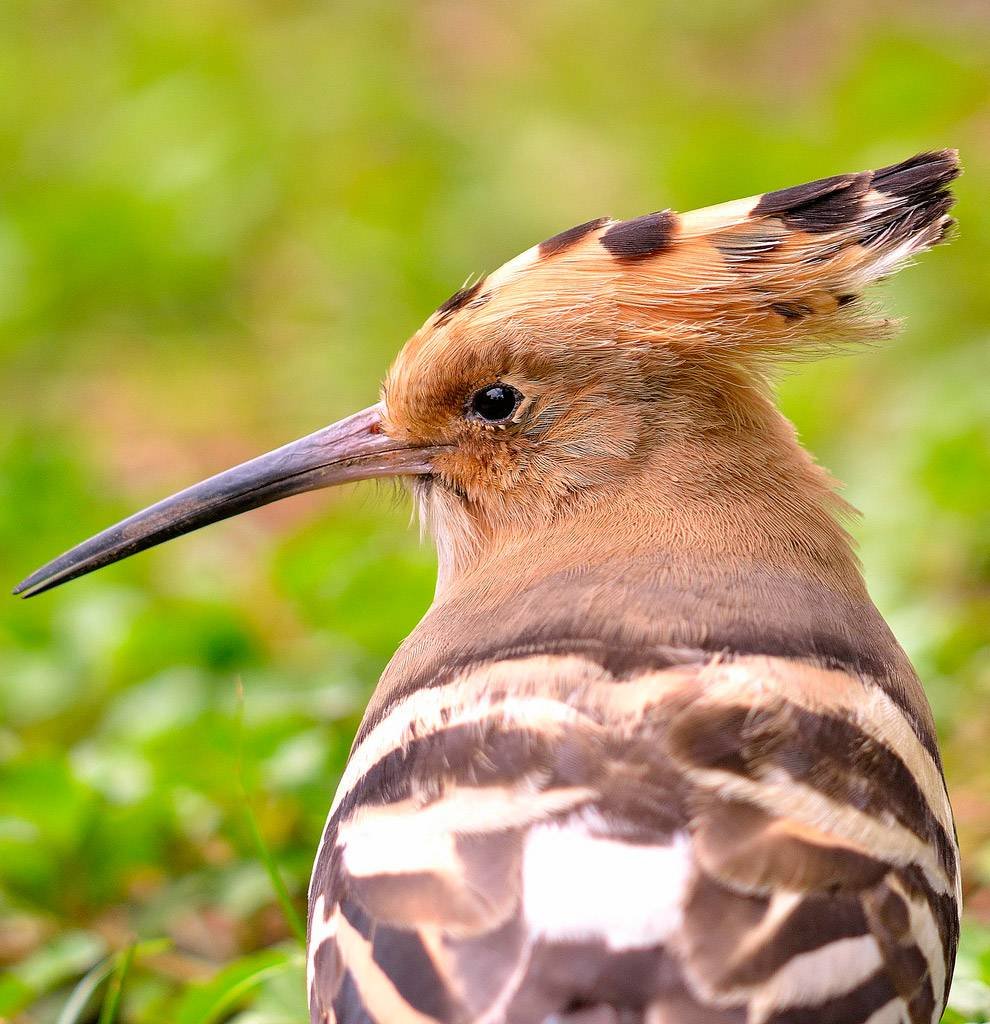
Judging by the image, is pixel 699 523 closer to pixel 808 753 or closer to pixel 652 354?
pixel 652 354

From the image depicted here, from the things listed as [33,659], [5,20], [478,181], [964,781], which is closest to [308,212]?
[478,181]

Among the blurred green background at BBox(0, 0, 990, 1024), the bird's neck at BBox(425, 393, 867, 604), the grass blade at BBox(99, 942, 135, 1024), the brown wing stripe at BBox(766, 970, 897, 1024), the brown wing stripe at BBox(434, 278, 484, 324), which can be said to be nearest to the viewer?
the brown wing stripe at BBox(766, 970, 897, 1024)

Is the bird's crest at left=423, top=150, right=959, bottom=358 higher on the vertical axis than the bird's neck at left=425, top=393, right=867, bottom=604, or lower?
higher

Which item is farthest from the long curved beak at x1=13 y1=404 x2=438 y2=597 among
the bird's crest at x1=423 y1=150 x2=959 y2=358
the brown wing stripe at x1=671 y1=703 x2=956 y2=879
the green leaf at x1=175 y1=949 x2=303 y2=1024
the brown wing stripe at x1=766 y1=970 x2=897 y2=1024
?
the brown wing stripe at x1=766 y1=970 x2=897 y2=1024

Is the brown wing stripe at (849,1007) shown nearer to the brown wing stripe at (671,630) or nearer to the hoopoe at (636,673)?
the hoopoe at (636,673)

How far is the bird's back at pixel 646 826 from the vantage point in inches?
55.3

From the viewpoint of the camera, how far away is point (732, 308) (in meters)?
1.95

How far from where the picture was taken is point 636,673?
5.29 ft

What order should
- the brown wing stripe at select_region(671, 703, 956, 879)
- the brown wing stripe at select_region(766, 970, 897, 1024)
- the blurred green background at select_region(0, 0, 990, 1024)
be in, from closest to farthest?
the brown wing stripe at select_region(766, 970, 897, 1024) → the brown wing stripe at select_region(671, 703, 956, 879) → the blurred green background at select_region(0, 0, 990, 1024)

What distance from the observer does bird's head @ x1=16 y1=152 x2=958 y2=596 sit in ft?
6.28

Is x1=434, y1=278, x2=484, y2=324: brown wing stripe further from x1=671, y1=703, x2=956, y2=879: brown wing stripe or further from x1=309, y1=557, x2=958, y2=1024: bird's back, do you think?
x1=671, y1=703, x2=956, y2=879: brown wing stripe

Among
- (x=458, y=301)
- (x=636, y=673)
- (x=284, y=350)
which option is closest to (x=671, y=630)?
(x=636, y=673)

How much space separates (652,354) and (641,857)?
0.72 meters

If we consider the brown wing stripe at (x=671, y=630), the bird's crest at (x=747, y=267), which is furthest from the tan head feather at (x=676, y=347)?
the brown wing stripe at (x=671, y=630)
